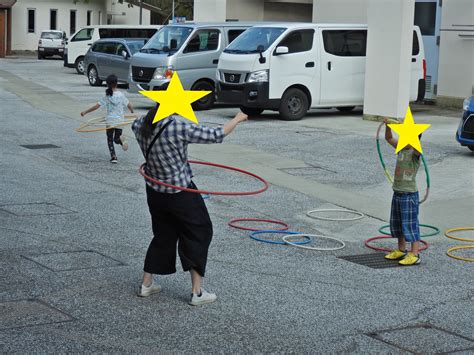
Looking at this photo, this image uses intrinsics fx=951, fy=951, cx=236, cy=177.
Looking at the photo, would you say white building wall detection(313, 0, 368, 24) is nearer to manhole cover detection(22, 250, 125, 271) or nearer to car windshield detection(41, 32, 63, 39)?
manhole cover detection(22, 250, 125, 271)

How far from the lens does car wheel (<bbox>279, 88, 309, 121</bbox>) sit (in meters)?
21.9

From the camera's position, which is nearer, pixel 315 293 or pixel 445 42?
pixel 315 293

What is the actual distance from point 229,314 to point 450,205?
608 centimetres

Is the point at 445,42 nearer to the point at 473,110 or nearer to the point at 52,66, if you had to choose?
the point at 473,110

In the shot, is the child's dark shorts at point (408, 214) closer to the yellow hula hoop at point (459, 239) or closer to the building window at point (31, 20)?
the yellow hula hoop at point (459, 239)

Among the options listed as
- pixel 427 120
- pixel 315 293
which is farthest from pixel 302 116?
pixel 315 293

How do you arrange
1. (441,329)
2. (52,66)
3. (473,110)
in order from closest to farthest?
(441,329) → (473,110) → (52,66)

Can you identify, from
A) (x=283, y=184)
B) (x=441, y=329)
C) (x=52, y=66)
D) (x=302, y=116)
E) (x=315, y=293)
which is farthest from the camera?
(x=52, y=66)

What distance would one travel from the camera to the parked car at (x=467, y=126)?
1627 centimetres

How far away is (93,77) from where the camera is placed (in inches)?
1270

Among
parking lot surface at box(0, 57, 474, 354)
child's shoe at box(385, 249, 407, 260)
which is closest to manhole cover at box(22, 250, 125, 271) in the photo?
parking lot surface at box(0, 57, 474, 354)

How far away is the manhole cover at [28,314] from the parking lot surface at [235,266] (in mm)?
15

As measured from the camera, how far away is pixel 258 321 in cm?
712

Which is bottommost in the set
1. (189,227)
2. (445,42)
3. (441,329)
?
(441,329)
